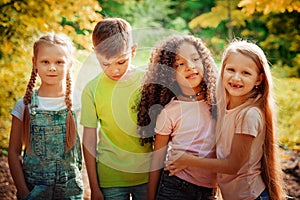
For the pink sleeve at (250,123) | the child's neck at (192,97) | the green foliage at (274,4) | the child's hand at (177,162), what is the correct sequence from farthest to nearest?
the green foliage at (274,4)
the child's neck at (192,97)
the child's hand at (177,162)
the pink sleeve at (250,123)

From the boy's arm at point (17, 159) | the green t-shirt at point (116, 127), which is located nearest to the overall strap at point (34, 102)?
the boy's arm at point (17, 159)

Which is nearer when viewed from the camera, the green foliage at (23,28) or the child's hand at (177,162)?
the child's hand at (177,162)

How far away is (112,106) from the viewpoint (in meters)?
2.46

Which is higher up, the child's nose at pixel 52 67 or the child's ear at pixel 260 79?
the child's nose at pixel 52 67

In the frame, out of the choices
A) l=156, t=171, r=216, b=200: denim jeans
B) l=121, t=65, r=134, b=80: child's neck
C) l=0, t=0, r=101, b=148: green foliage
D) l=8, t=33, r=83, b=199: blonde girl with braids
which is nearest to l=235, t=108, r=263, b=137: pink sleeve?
l=156, t=171, r=216, b=200: denim jeans

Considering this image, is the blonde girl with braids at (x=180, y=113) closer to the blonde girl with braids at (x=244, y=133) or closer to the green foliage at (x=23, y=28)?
the blonde girl with braids at (x=244, y=133)

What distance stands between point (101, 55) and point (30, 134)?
556mm

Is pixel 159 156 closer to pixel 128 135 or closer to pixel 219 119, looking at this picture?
pixel 128 135

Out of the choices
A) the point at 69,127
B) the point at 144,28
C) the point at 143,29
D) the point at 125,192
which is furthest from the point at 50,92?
the point at 143,29

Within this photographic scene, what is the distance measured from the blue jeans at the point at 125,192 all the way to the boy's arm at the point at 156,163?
0.41 ft

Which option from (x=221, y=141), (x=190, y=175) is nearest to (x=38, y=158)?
(x=190, y=175)

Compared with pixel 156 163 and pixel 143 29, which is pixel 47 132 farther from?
pixel 143 29

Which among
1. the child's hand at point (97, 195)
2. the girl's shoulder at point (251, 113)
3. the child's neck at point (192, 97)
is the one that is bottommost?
the child's hand at point (97, 195)

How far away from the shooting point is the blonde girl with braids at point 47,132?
8.09 ft
